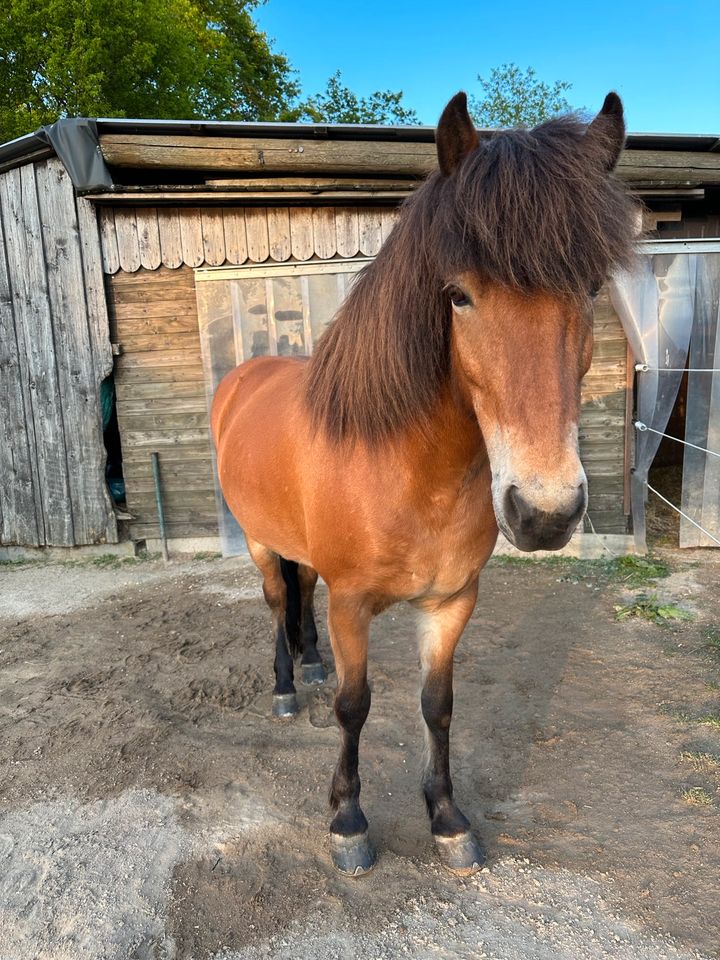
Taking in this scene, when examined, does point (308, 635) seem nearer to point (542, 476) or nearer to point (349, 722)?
point (349, 722)

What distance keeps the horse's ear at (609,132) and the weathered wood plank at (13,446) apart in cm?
547

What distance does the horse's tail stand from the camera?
3.34m

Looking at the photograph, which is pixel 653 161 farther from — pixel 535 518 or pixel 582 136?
pixel 535 518

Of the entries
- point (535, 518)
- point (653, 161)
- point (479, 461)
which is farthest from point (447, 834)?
point (653, 161)

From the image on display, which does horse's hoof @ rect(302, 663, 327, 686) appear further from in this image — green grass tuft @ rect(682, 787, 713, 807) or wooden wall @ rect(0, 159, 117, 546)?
wooden wall @ rect(0, 159, 117, 546)

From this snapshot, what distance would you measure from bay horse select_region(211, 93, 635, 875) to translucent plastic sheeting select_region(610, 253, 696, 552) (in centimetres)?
338

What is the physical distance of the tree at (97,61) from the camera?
39.7 feet

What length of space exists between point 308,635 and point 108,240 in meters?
3.98

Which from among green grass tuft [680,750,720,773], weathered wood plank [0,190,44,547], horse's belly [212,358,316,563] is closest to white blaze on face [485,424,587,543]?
horse's belly [212,358,316,563]

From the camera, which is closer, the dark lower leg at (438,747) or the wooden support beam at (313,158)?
the dark lower leg at (438,747)

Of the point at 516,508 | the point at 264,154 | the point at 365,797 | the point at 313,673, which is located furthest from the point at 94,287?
the point at 516,508

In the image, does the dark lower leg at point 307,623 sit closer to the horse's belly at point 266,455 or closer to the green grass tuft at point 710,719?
the horse's belly at point 266,455

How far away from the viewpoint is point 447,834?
205 cm

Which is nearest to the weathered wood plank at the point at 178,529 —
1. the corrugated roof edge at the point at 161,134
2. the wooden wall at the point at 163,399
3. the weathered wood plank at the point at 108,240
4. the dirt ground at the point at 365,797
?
the wooden wall at the point at 163,399
